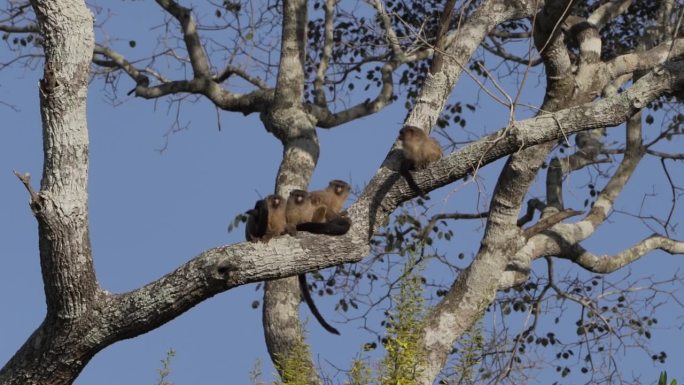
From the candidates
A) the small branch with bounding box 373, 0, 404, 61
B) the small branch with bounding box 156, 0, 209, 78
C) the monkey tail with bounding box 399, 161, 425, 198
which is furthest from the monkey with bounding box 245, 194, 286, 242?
the small branch with bounding box 156, 0, 209, 78

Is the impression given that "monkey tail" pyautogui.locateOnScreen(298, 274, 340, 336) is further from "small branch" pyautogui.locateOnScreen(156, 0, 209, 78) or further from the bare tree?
"small branch" pyautogui.locateOnScreen(156, 0, 209, 78)

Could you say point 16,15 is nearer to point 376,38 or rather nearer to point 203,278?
point 376,38

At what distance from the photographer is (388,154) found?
20.5 feet

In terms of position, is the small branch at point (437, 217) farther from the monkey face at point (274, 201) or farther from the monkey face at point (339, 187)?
the monkey face at point (274, 201)

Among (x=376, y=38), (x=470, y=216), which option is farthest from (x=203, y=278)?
(x=376, y=38)

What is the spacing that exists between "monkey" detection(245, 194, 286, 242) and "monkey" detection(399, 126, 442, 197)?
3.51ft

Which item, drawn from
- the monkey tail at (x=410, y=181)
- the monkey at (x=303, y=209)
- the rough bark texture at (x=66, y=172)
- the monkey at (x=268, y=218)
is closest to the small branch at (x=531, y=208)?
the monkey at (x=303, y=209)

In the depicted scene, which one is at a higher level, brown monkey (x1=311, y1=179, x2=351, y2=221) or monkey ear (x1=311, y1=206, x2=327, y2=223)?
brown monkey (x1=311, y1=179, x2=351, y2=221)

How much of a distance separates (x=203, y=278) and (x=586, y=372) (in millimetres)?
5747

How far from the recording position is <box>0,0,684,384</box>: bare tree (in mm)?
5398

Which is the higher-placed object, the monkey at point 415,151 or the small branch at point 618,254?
the small branch at point 618,254

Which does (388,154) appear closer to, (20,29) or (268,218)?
(268,218)

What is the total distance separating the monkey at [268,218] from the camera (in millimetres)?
7066

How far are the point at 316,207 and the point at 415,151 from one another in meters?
1.22
